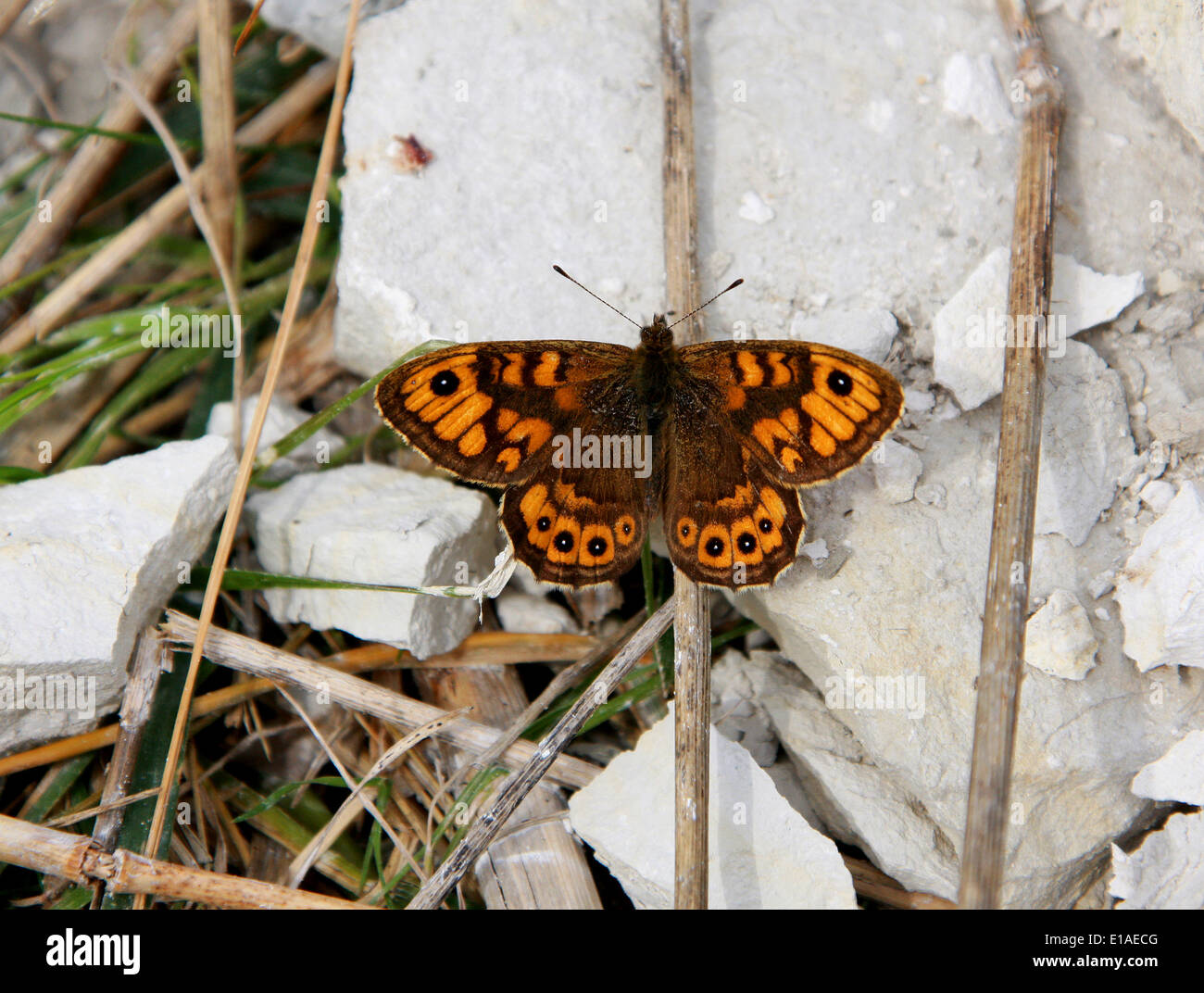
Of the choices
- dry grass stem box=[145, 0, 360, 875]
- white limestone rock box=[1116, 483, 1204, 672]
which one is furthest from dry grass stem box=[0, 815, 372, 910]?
white limestone rock box=[1116, 483, 1204, 672]

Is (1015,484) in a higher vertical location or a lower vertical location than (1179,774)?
higher

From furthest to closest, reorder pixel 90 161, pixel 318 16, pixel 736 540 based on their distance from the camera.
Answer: pixel 90 161, pixel 318 16, pixel 736 540

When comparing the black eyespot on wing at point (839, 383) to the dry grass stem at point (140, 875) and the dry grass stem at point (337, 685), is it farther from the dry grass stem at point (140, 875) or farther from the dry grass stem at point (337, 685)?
the dry grass stem at point (140, 875)

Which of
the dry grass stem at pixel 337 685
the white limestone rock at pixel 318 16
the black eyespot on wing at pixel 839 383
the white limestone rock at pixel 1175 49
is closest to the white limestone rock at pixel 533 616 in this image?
the dry grass stem at pixel 337 685

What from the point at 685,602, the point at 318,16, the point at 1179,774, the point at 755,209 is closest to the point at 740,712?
the point at 685,602

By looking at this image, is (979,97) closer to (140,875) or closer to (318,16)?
(318,16)

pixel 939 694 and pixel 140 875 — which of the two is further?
pixel 939 694
